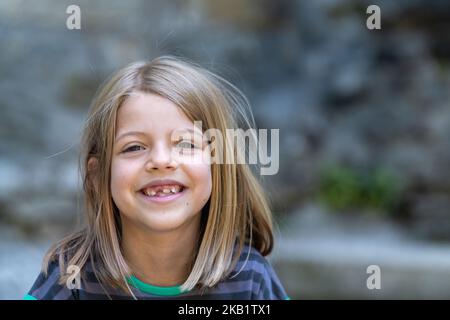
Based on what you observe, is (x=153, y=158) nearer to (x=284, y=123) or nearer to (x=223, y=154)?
(x=223, y=154)

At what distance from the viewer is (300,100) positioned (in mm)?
3387

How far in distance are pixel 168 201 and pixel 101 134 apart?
0.55ft

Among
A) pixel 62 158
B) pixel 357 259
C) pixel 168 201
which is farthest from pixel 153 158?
pixel 62 158

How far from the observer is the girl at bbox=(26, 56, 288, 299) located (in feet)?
3.46

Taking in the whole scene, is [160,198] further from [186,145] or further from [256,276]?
[256,276]

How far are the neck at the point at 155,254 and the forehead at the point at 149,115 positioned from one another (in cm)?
18

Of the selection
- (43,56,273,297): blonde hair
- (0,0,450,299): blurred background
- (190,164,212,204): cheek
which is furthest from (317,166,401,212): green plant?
(190,164,212,204): cheek

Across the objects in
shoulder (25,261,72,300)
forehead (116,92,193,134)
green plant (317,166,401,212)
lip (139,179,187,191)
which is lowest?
shoulder (25,261,72,300)

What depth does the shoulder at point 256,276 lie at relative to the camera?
1.11 meters

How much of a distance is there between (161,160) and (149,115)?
0.08 m

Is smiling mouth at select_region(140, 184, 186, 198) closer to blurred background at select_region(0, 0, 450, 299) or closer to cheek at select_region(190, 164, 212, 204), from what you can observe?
cheek at select_region(190, 164, 212, 204)

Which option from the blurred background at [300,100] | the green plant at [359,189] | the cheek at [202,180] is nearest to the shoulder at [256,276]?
the cheek at [202,180]

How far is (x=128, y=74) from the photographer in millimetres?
1127

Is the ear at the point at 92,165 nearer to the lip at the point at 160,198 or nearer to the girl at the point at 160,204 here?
the girl at the point at 160,204
